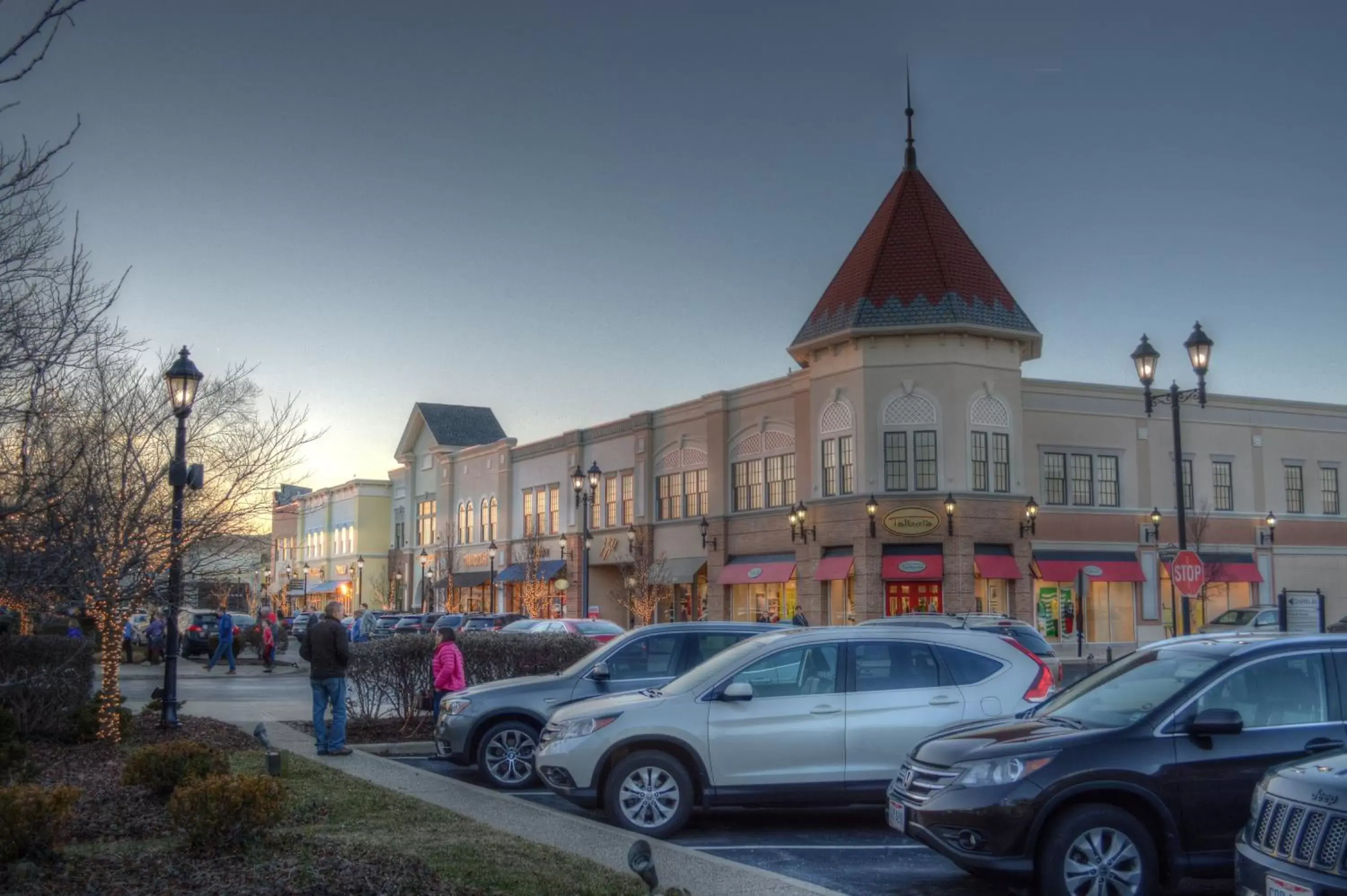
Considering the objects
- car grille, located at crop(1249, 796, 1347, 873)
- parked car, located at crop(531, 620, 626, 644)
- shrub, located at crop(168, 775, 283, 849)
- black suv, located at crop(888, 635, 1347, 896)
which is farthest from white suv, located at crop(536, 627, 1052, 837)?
parked car, located at crop(531, 620, 626, 644)

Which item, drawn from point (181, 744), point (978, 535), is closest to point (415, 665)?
point (181, 744)

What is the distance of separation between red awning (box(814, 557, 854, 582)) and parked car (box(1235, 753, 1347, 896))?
1359 inches

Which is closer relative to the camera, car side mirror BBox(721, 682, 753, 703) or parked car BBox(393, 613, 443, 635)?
car side mirror BBox(721, 682, 753, 703)

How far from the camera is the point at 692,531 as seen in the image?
50031 millimetres

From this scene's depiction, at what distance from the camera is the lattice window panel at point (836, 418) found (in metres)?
42.4

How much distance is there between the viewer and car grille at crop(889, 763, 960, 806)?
8.83m

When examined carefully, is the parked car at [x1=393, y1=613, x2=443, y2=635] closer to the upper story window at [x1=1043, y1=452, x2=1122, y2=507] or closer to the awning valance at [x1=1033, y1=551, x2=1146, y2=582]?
the awning valance at [x1=1033, y1=551, x2=1146, y2=582]

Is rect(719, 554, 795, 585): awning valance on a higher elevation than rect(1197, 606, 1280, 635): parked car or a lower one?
higher

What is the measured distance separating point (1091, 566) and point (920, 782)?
35.9 metres

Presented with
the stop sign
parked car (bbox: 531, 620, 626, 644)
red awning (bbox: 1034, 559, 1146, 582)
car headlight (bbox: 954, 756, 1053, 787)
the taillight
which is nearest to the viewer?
car headlight (bbox: 954, 756, 1053, 787)

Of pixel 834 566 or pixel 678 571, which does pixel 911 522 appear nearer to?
pixel 834 566

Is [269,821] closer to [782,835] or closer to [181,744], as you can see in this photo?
[181,744]

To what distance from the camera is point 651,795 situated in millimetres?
11227

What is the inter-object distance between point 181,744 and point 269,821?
287 centimetres
